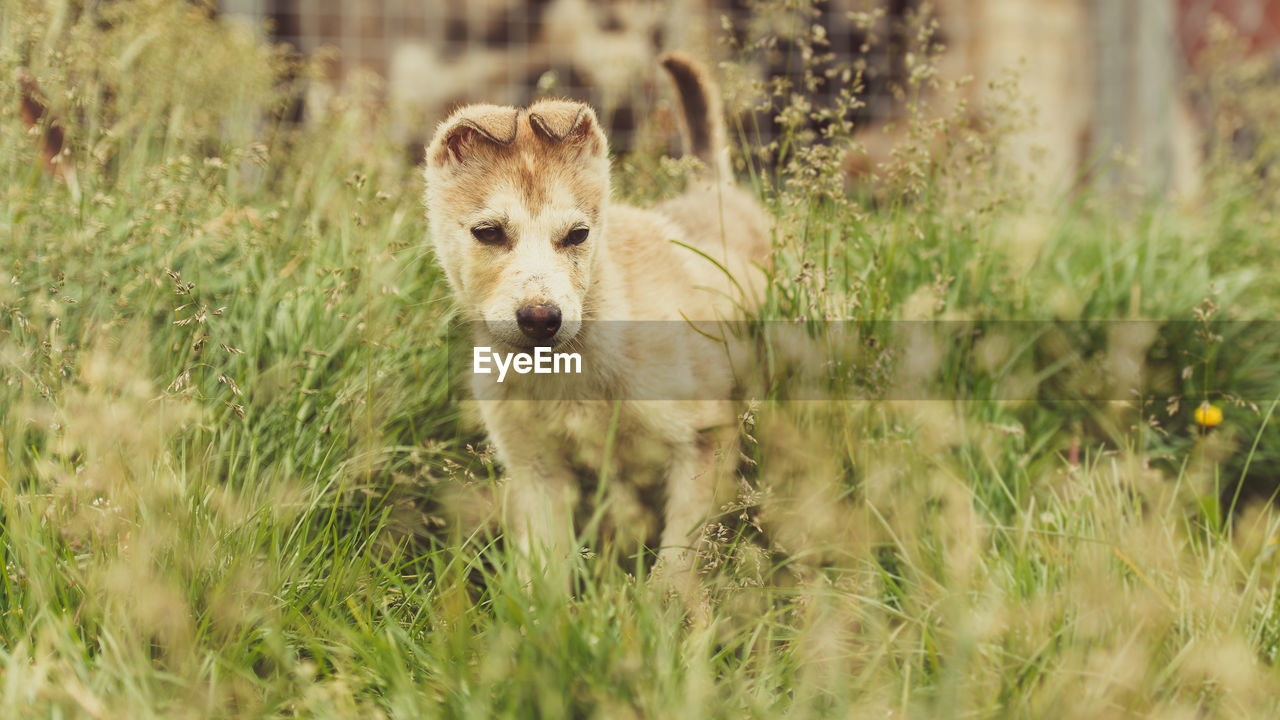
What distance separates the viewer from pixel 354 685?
4.84 feet

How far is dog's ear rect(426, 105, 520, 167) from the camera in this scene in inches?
81.9

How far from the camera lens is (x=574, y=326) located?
197 cm

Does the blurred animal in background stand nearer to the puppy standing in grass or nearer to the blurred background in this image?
the puppy standing in grass

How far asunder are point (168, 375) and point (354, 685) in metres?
0.93

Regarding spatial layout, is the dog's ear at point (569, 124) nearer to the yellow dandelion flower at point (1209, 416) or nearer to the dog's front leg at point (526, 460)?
the dog's front leg at point (526, 460)

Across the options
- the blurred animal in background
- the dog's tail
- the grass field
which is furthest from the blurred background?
the blurred animal in background

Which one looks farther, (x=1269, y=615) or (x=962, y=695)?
(x=1269, y=615)

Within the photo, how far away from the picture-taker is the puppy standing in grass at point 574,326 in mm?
2027

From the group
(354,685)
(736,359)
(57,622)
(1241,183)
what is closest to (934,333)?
(736,359)

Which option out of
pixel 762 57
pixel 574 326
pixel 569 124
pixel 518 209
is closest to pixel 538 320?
pixel 574 326

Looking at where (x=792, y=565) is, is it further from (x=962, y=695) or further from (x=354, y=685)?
(x=354, y=685)

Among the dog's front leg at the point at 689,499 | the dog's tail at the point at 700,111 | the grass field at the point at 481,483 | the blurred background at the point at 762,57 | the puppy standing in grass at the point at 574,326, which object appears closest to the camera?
the grass field at the point at 481,483

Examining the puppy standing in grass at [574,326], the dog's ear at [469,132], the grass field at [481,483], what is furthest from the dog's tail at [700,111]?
the dog's ear at [469,132]

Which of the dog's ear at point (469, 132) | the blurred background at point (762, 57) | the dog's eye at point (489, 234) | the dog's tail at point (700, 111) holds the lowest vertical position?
the dog's eye at point (489, 234)
